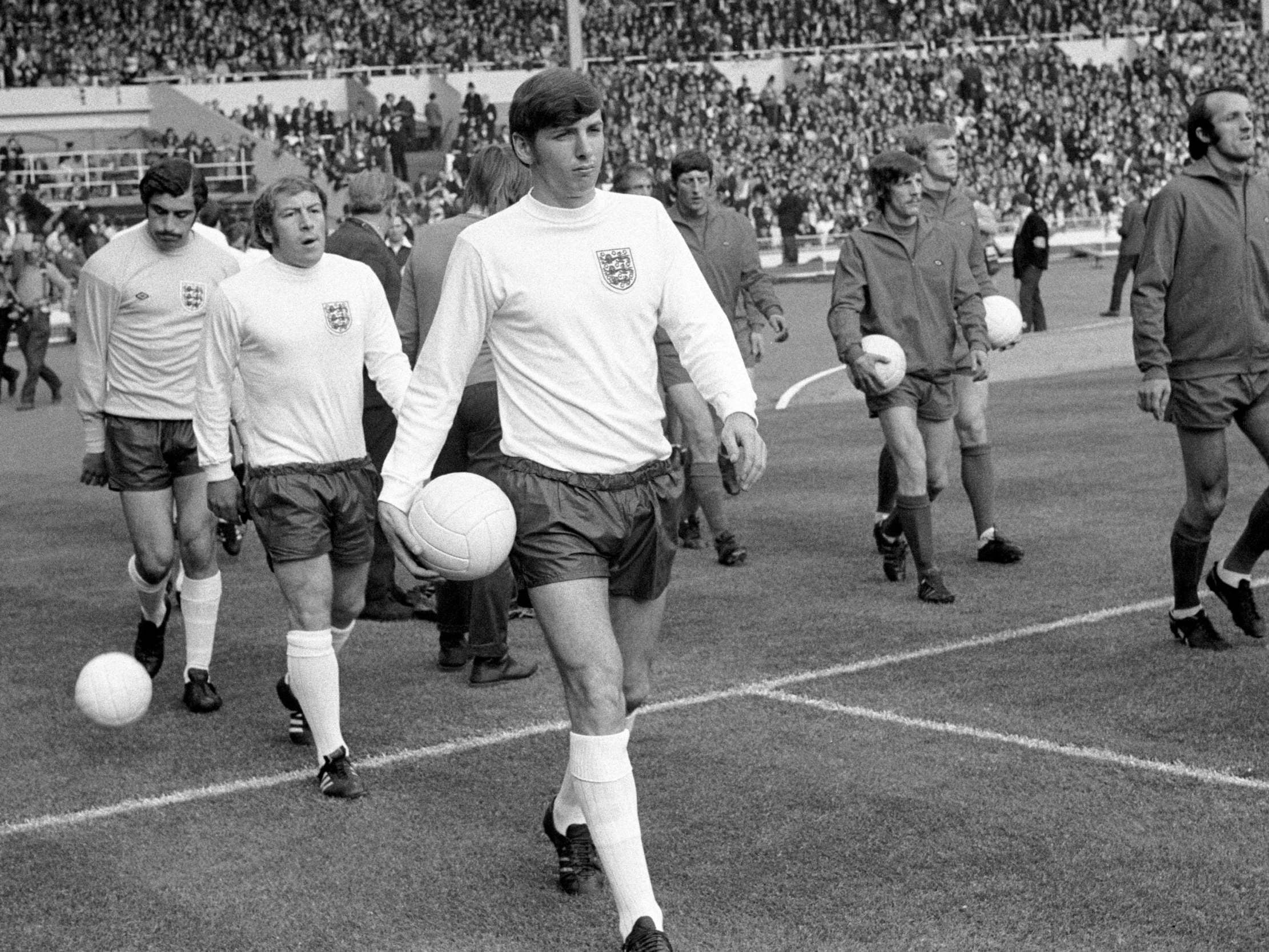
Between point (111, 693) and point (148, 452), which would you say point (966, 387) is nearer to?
point (148, 452)

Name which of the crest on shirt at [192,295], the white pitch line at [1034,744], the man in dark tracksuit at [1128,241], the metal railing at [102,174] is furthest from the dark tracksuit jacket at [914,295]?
the metal railing at [102,174]

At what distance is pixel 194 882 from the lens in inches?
211

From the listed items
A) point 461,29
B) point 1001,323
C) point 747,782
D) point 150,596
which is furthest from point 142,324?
point 461,29

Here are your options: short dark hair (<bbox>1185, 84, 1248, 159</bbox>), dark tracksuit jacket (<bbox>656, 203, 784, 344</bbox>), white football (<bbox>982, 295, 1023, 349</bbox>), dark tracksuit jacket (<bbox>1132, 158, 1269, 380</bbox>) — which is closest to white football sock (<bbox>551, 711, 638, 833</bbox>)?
dark tracksuit jacket (<bbox>1132, 158, 1269, 380</bbox>)

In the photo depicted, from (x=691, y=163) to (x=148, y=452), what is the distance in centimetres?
389

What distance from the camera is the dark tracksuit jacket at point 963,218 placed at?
9.58m

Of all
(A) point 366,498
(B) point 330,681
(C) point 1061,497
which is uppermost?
(A) point 366,498

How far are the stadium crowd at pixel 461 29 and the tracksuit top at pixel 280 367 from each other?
1686 inches

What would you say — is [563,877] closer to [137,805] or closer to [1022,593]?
[137,805]

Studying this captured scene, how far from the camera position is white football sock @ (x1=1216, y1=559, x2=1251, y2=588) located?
7.67 metres

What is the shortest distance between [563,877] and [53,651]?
4637 millimetres

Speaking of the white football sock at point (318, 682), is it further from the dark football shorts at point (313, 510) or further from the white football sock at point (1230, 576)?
the white football sock at point (1230, 576)

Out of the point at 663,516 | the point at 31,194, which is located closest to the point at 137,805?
the point at 663,516

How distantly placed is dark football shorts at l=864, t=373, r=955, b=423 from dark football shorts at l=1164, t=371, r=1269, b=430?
1.80m
